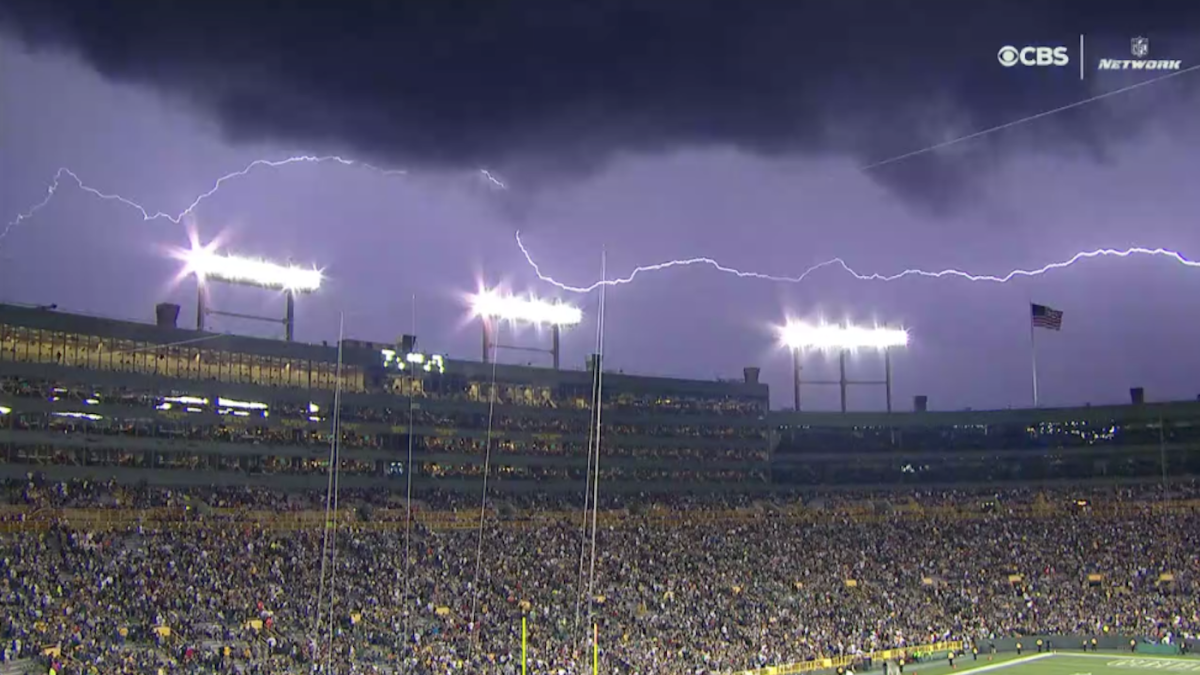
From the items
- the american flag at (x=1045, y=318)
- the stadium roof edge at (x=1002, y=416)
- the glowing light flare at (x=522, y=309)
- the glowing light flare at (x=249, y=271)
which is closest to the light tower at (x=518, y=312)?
the glowing light flare at (x=522, y=309)

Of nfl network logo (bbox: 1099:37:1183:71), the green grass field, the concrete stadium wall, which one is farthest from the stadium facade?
the concrete stadium wall

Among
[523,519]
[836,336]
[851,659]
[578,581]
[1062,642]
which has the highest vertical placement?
[836,336]

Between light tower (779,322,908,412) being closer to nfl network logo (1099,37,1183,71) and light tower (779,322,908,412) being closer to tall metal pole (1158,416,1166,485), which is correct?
tall metal pole (1158,416,1166,485)

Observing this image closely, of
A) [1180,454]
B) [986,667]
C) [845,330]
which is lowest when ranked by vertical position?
[986,667]

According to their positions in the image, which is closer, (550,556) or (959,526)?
(550,556)

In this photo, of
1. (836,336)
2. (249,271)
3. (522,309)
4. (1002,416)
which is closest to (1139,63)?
(249,271)

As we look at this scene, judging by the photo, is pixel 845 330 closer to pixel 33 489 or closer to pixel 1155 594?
pixel 1155 594

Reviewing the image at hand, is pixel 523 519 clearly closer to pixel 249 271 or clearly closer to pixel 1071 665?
pixel 249 271

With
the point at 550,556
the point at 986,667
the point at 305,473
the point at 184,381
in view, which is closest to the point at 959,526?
the point at 986,667
